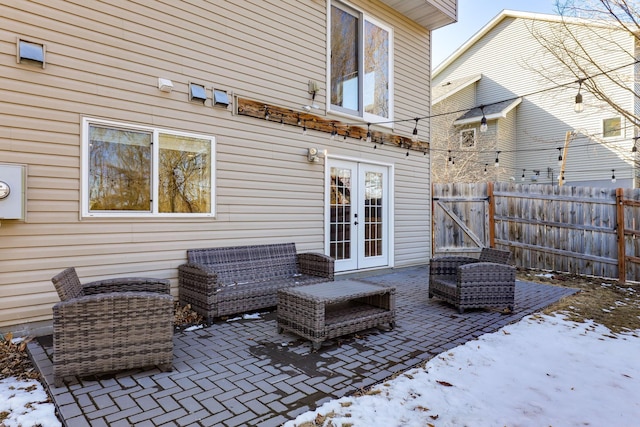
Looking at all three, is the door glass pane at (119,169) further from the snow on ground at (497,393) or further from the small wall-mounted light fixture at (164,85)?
the snow on ground at (497,393)

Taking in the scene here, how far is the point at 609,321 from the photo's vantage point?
14.4ft

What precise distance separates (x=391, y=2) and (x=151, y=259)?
6.25 m

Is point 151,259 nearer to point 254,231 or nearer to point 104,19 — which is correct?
point 254,231

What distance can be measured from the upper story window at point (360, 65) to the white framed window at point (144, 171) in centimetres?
273

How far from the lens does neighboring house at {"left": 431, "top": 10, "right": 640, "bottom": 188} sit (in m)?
12.6

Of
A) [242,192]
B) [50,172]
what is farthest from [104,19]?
[242,192]

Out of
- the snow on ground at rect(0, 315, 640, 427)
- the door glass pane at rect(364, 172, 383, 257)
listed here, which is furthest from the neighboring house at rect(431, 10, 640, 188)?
the snow on ground at rect(0, 315, 640, 427)

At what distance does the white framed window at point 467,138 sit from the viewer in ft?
49.4

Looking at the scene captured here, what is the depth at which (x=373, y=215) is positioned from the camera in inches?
279

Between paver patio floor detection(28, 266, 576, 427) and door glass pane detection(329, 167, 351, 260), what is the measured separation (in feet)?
7.10

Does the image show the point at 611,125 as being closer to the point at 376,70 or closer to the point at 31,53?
the point at 376,70

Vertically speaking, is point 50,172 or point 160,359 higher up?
point 50,172

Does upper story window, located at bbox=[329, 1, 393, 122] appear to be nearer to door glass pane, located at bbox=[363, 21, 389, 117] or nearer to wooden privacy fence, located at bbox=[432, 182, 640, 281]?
door glass pane, located at bbox=[363, 21, 389, 117]

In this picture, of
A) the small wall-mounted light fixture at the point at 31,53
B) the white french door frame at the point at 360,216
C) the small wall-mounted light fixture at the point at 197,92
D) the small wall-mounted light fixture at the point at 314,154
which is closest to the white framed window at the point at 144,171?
the small wall-mounted light fixture at the point at 197,92
